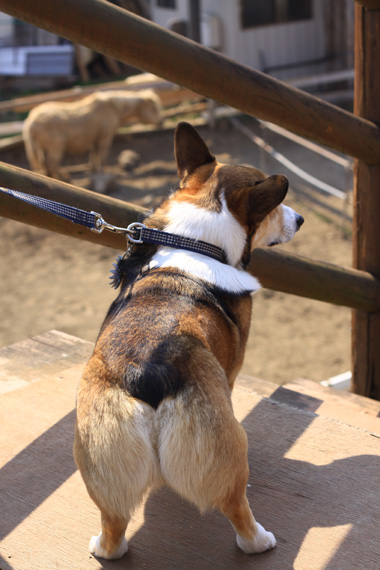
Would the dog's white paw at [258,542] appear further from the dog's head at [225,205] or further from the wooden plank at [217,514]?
the dog's head at [225,205]

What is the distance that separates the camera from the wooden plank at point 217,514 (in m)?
1.91

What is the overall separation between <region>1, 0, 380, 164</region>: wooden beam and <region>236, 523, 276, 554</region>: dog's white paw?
5.71 ft

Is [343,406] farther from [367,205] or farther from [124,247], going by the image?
[124,247]

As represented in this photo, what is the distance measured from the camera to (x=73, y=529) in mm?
2043

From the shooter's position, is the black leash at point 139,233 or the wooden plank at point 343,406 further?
the wooden plank at point 343,406

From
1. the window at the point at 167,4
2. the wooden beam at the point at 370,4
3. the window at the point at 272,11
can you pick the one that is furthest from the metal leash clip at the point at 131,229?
the window at the point at 167,4

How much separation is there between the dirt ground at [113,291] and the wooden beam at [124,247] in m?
2.38

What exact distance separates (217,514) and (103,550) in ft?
1.40

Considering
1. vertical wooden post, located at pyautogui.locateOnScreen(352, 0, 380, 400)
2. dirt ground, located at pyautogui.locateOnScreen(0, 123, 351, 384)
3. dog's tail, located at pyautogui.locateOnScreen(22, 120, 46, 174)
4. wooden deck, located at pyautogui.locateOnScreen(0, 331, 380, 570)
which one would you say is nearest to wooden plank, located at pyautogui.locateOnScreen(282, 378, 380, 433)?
wooden deck, located at pyautogui.locateOnScreen(0, 331, 380, 570)

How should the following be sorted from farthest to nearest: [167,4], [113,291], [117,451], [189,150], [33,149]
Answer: [167,4]
[33,149]
[113,291]
[189,150]
[117,451]

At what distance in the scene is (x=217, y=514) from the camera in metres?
2.12

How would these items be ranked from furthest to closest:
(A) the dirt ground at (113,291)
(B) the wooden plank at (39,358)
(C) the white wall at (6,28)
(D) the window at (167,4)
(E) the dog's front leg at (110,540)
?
(C) the white wall at (6,28) → (D) the window at (167,4) → (A) the dirt ground at (113,291) → (B) the wooden plank at (39,358) → (E) the dog's front leg at (110,540)

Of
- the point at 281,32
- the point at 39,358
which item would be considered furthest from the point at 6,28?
the point at 39,358

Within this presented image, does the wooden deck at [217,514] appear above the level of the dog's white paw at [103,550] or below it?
below
